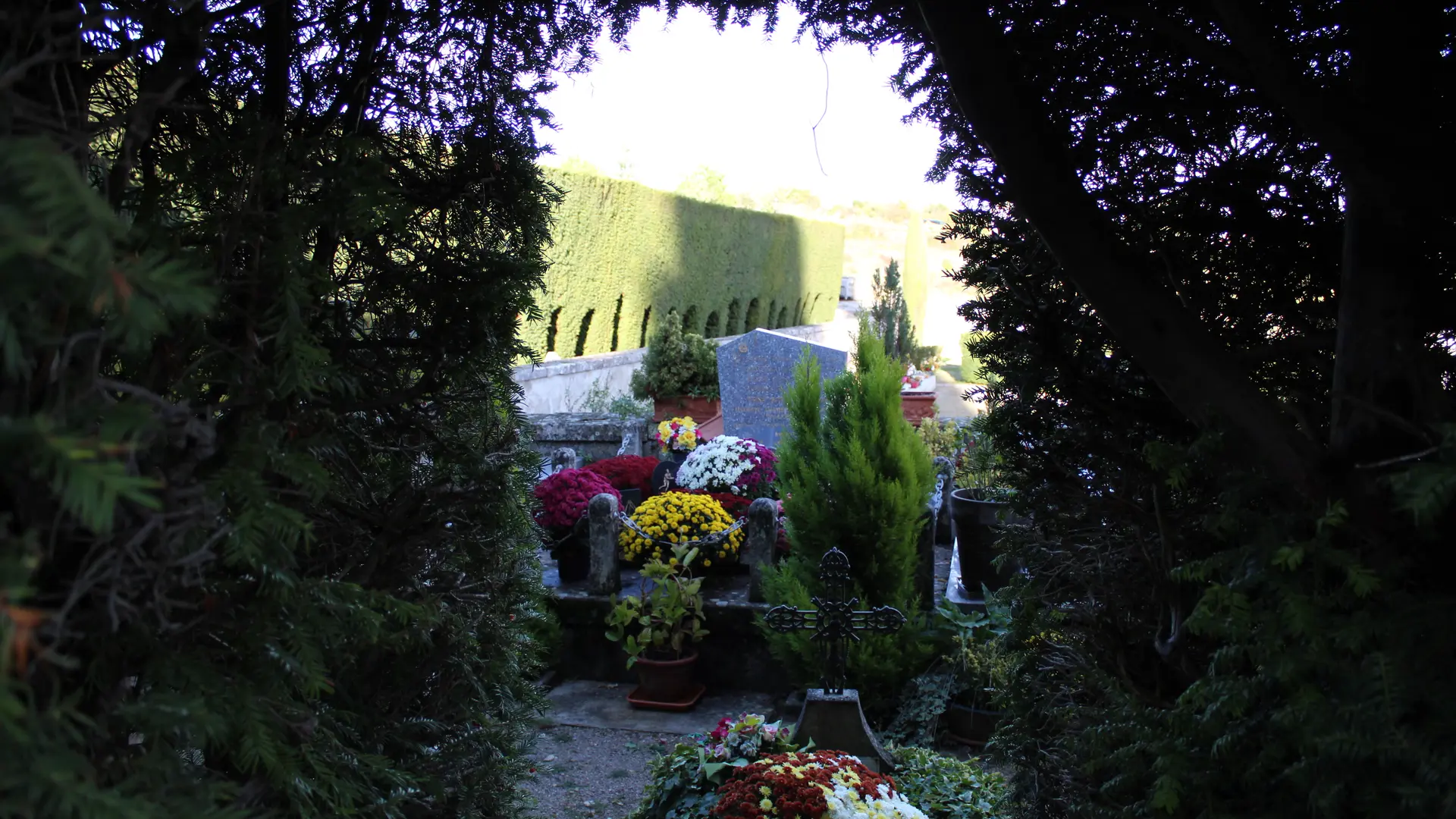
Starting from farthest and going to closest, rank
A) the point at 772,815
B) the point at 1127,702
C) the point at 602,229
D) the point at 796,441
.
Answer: the point at 602,229 → the point at 796,441 → the point at 772,815 → the point at 1127,702

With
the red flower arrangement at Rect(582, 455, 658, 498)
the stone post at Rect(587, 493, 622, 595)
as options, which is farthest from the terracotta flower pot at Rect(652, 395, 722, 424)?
the stone post at Rect(587, 493, 622, 595)

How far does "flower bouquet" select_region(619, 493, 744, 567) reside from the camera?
6.80 meters

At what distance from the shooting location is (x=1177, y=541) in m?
2.10

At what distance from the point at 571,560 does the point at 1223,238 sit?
5295mm

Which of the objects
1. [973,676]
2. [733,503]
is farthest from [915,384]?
[973,676]

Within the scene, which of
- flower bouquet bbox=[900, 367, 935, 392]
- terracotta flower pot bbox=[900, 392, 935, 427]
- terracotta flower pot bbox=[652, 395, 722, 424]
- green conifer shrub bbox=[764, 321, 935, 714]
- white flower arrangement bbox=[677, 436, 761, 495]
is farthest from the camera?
flower bouquet bbox=[900, 367, 935, 392]

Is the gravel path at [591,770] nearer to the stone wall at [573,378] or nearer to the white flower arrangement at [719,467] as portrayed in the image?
the white flower arrangement at [719,467]

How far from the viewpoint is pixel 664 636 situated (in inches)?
233

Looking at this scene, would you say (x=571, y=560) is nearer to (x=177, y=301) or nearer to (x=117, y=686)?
(x=117, y=686)

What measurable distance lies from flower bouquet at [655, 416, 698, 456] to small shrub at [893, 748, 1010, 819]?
562cm

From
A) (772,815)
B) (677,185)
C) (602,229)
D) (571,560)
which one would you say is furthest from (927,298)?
(772,815)

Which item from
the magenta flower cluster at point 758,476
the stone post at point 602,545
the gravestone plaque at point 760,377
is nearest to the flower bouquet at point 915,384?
the gravestone plaque at point 760,377

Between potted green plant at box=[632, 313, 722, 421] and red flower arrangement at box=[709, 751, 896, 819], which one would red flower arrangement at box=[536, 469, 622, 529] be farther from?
potted green plant at box=[632, 313, 722, 421]

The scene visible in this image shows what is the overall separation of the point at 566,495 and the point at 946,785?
3765 millimetres
